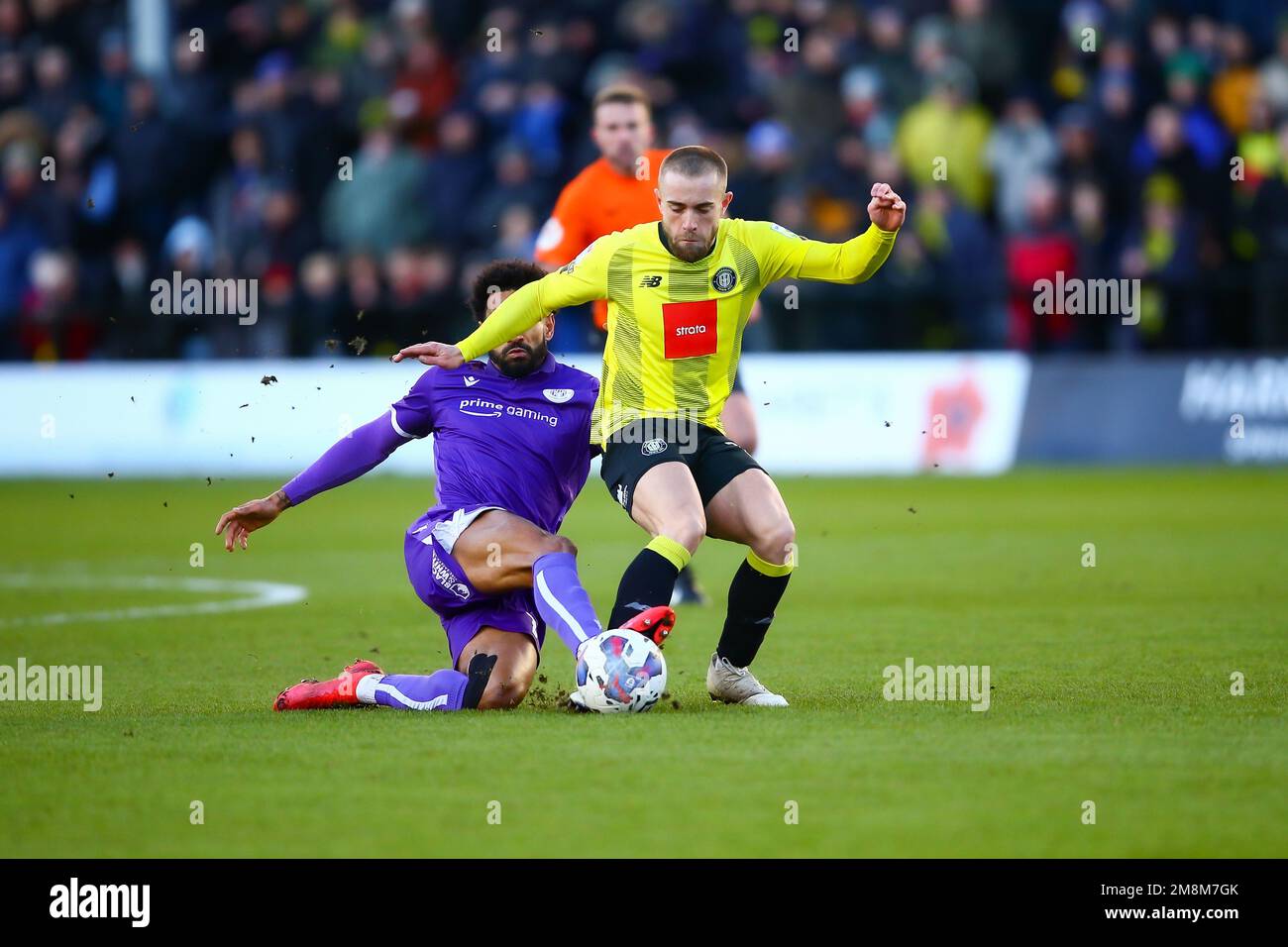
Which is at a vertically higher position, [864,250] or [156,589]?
[864,250]

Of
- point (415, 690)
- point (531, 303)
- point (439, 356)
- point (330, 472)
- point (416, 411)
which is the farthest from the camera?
point (416, 411)

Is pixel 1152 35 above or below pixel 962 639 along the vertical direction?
above

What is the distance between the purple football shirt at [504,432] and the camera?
7.59 meters

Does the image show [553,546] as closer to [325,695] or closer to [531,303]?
[531,303]

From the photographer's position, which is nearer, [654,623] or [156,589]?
[654,623]

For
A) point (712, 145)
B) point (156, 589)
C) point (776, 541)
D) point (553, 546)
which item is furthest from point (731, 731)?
point (712, 145)

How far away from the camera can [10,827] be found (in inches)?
210

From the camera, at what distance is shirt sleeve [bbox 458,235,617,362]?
7.09 metres

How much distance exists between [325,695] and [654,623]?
59.0 inches

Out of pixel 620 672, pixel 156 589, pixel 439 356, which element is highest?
pixel 439 356

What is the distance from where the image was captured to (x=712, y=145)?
20203mm
